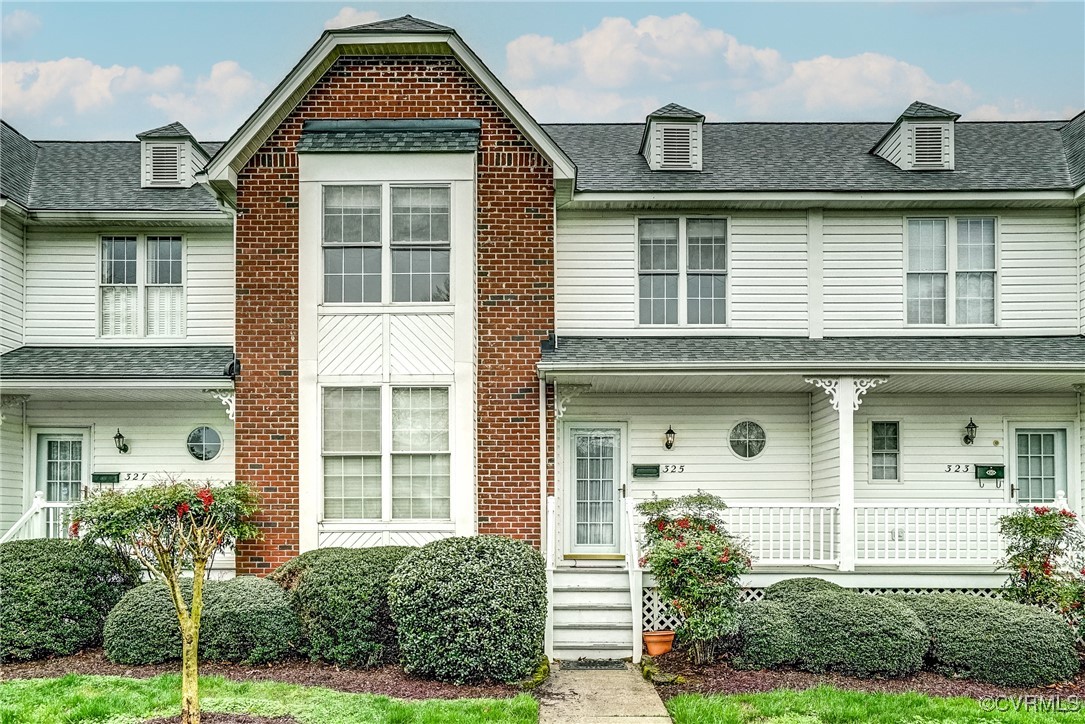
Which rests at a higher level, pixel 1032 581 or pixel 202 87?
pixel 202 87

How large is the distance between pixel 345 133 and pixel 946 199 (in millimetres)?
8648

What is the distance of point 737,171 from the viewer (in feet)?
49.0

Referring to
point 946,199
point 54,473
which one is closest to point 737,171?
point 946,199

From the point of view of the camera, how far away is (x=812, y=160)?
50.4 feet

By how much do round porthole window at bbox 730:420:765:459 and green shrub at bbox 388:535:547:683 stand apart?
5337 mm

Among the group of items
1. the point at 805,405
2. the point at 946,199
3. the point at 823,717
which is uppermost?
the point at 946,199

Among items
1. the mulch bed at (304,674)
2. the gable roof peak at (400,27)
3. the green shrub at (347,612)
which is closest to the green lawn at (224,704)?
the mulch bed at (304,674)

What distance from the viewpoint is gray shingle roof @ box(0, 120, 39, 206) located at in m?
14.9

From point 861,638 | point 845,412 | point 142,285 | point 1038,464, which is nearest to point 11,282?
point 142,285

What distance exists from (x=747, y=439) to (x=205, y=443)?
8.39 m

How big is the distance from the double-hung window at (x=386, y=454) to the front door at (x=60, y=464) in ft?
17.2

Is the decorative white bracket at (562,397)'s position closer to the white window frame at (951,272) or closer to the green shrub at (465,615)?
the green shrub at (465,615)

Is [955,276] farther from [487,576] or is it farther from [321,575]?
[321,575]

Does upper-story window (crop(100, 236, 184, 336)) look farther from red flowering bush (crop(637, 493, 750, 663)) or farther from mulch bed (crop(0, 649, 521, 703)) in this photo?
red flowering bush (crop(637, 493, 750, 663))
